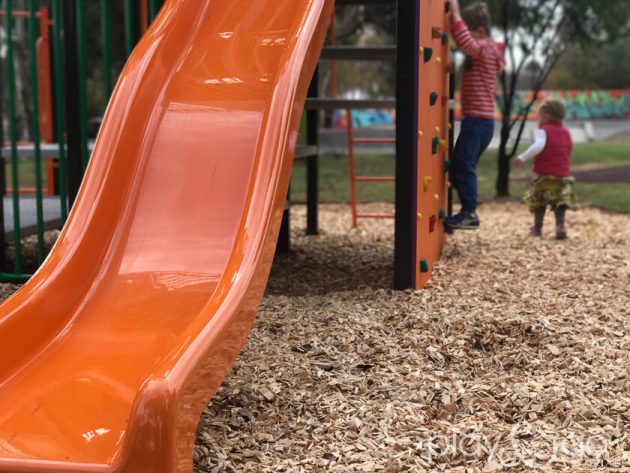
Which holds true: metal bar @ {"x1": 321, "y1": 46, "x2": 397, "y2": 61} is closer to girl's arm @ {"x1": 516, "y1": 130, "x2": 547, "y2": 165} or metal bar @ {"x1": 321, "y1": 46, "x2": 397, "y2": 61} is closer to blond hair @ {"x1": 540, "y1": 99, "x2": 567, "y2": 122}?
girl's arm @ {"x1": 516, "y1": 130, "x2": 547, "y2": 165}

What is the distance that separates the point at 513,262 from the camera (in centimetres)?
602

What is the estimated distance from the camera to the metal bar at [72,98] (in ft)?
16.4

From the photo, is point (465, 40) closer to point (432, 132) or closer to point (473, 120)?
point (473, 120)

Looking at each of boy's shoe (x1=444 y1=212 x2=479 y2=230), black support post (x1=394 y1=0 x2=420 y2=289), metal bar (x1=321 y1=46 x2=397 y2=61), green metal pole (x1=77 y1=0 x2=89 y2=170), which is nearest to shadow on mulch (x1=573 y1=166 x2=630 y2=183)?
boy's shoe (x1=444 y1=212 x2=479 y2=230)

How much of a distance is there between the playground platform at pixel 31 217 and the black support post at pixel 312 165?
226cm

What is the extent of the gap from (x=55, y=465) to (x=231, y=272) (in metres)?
0.94

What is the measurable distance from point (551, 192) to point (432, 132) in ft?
7.96

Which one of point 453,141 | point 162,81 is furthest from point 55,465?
point 453,141

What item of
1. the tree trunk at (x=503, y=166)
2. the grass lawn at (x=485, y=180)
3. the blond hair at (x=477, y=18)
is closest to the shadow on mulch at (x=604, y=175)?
the grass lawn at (x=485, y=180)

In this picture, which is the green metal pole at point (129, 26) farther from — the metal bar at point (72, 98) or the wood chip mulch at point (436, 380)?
the wood chip mulch at point (436, 380)

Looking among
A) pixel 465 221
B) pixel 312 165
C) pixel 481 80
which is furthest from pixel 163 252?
pixel 312 165

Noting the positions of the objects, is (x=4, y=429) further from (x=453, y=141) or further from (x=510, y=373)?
(x=453, y=141)

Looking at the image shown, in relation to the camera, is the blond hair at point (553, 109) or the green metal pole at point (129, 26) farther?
the blond hair at point (553, 109)

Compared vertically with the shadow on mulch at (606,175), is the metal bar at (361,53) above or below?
above
